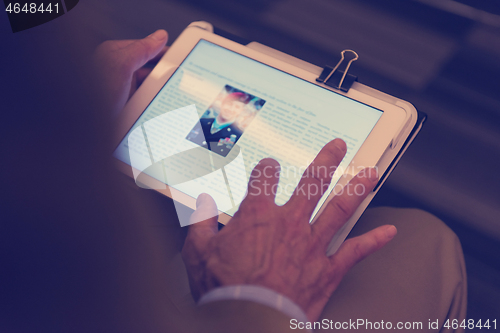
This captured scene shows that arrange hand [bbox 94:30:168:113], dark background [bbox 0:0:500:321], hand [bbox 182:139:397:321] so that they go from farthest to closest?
dark background [bbox 0:0:500:321]
hand [bbox 94:30:168:113]
hand [bbox 182:139:397:321]

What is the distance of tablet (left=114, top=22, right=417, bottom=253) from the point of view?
50 cm

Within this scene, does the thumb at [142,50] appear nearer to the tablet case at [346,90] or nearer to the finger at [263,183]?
the tablet case at [346,90]

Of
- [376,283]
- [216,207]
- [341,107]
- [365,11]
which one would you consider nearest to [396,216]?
[376,283]

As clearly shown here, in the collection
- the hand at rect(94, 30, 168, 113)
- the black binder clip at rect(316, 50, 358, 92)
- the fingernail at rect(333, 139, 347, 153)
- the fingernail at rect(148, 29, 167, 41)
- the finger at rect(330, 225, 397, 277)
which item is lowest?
the finger at rect(330, 225, 397, 277)

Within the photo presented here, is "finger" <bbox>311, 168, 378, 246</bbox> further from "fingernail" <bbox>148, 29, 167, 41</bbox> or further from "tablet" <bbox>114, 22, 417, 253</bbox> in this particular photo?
"fingernail" <bbox>148, 29, 167, 41</bbox>

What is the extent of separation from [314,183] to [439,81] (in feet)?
1.65

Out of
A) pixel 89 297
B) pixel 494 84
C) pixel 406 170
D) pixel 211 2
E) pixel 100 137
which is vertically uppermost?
pixel 494 84

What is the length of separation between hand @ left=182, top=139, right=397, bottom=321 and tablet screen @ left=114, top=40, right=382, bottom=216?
0.03 m

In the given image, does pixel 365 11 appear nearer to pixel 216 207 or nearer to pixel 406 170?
pixel 406 170

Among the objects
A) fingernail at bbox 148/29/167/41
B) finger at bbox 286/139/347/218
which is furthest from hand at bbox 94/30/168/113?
finger at bbox 286/139/347/218

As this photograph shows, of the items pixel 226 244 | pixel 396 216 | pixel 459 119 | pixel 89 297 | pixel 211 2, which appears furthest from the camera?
pixel 211 2

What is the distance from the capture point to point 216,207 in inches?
19.4

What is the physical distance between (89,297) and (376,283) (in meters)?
0.44

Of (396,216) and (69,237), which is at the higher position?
(396,216)
